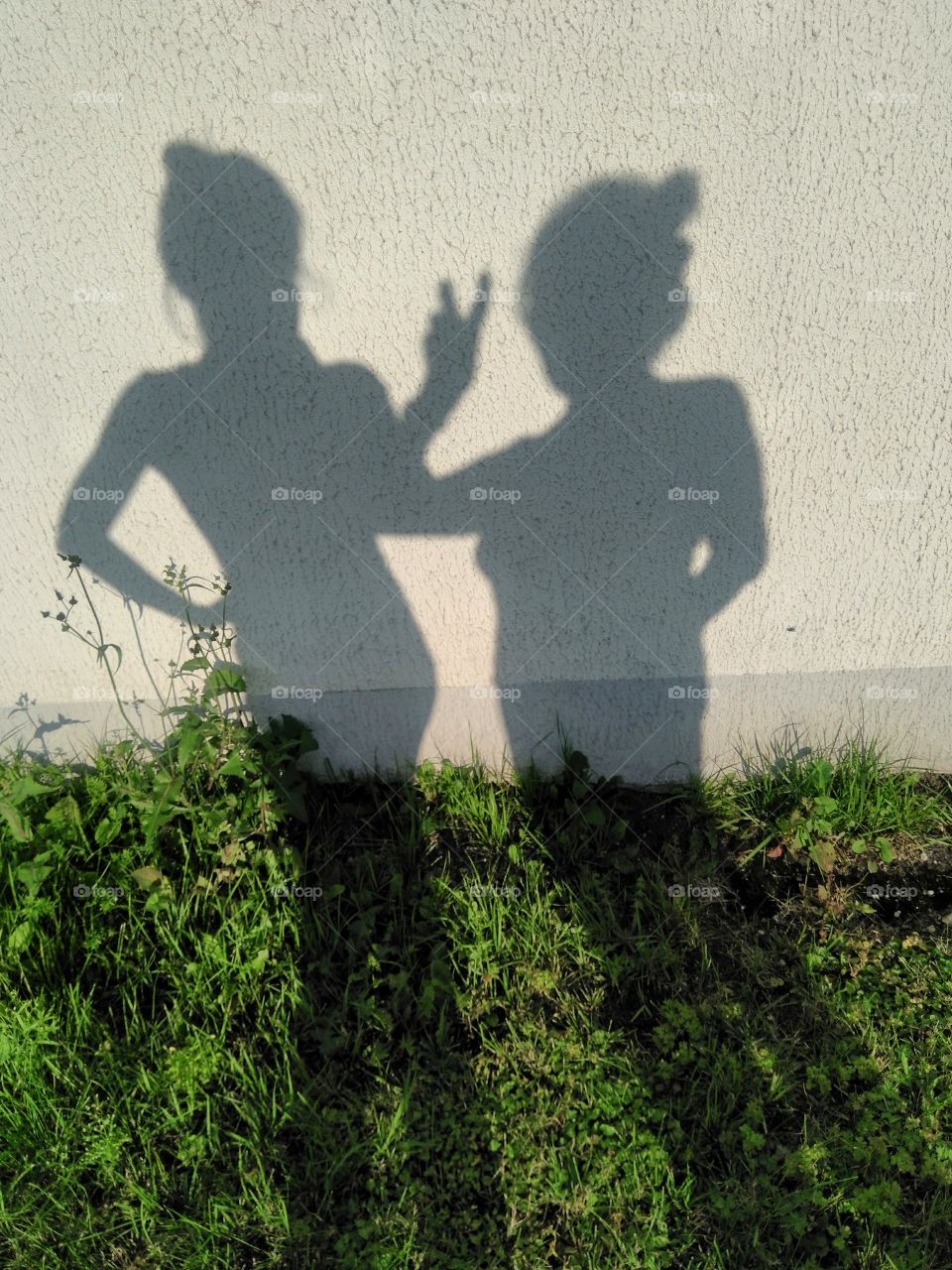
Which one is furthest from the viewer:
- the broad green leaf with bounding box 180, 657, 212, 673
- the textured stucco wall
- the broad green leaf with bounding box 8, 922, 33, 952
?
→ the broad green leaf with bounding box 180, 657, 212, 673

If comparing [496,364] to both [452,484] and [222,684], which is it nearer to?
[452,484]

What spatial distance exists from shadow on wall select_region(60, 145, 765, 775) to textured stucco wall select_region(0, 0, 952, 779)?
11 mm

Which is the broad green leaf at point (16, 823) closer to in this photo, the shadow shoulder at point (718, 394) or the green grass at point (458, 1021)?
the green grass at point (458, 1021)

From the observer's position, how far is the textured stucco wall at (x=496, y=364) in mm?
2164

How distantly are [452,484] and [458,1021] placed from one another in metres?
1.69

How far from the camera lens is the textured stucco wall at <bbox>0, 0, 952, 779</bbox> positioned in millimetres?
2164

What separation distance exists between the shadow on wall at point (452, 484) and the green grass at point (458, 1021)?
1.04ft

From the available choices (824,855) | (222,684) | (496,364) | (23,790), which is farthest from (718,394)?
(23,790)

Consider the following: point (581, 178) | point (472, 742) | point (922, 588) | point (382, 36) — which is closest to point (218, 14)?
point (382, 36)

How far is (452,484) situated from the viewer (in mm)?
2594

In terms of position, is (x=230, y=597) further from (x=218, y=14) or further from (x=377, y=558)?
(x=218, y=14)

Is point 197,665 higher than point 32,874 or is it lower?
higher

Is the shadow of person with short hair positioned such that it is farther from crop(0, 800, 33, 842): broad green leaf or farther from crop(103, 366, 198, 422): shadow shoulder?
crop(0, 800, 33, 842): broad green leaf

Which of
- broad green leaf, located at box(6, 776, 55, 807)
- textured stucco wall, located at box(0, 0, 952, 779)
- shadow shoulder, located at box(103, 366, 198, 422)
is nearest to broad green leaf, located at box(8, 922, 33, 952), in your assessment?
broad green leaf, located at box(6, 776, 55, 807)
